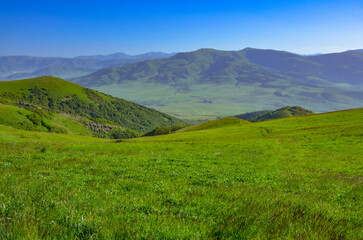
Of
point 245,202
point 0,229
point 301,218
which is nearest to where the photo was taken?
point 0,229

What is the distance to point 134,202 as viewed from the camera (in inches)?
255

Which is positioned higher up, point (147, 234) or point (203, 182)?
point (147, 234)

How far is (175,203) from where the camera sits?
686 centimetres

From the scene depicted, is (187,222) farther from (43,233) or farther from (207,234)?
(43,233)

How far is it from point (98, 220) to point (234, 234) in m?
2.83

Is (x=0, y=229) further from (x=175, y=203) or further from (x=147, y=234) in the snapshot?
(x=175, y=203)

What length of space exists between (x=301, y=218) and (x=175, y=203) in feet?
11.3

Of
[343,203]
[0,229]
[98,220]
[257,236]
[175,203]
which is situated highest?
[0,229]

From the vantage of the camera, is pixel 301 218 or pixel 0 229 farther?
pixel 301 218

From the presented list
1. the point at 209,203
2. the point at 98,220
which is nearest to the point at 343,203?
the point at 209,203

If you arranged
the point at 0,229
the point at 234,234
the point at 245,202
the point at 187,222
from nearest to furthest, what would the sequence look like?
the point at 0,229
the point at 234,234
the point at 187,222
the point at 245,202

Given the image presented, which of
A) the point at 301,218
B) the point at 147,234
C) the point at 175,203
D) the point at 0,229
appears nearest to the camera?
the point at 0,229

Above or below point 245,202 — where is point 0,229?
above

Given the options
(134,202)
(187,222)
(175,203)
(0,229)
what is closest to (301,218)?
(187,222)
